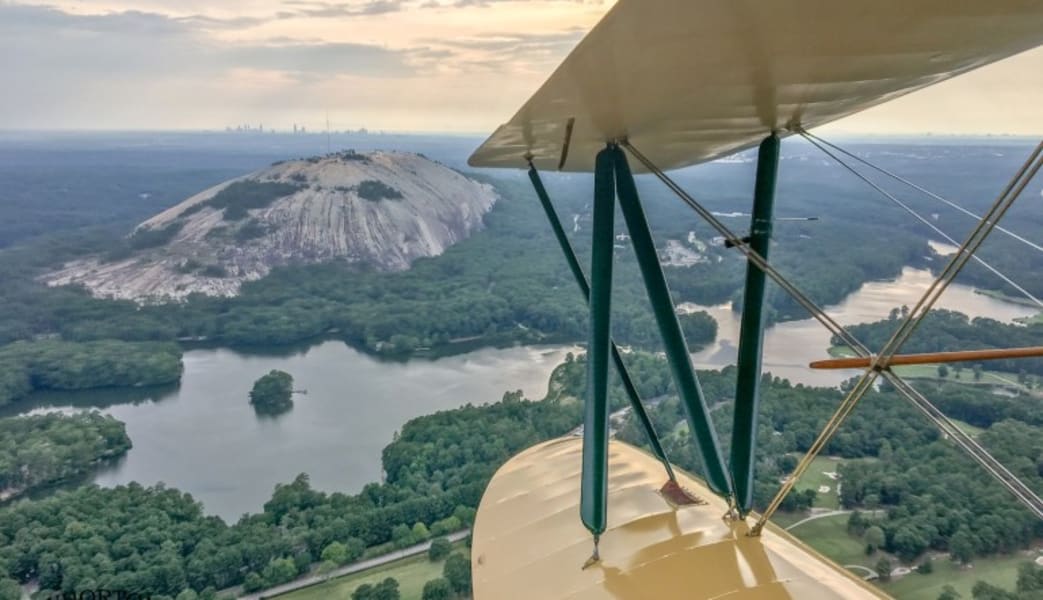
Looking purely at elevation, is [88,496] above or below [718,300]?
Result: below

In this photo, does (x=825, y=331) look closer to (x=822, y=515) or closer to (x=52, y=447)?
(x=822, y=515)

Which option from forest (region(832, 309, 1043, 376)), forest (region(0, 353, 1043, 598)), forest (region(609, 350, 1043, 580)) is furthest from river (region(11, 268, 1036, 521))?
forest (region(609, 350, 1043, 580))

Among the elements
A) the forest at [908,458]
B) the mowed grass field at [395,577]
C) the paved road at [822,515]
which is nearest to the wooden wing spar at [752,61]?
the forest at [908,458]

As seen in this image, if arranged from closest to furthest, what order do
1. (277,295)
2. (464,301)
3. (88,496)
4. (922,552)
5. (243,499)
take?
(922,552) → (88,496) → (243,499) → (464,301) → (277,295)

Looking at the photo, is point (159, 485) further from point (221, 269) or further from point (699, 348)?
point (221, 269)

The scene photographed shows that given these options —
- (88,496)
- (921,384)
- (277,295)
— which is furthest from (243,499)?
(277,295)

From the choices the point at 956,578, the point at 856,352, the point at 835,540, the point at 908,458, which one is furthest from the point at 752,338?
the point at 908,458
